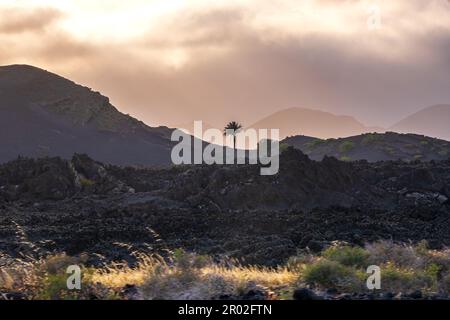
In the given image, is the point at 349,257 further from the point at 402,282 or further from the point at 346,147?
the point at 346,147

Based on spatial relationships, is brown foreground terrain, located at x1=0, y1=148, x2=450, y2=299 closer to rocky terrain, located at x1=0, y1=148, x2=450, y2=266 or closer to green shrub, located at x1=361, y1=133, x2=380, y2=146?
rocky terrain, located at x1=0, y1=148, x2=450, y2=266

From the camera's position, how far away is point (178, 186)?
41906 millimetres

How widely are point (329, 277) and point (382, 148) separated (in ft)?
283

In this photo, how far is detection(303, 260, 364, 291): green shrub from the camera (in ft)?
30.4

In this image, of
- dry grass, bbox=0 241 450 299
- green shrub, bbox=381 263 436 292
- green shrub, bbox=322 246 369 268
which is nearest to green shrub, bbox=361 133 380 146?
green shrub, bbox=322 246 369 268

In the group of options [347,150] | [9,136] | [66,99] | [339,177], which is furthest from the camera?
[66,99]

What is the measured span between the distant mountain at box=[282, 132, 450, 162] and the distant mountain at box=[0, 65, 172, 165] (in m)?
27.6

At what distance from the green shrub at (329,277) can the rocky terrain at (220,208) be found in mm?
11385

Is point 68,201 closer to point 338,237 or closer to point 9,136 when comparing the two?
point 338,237

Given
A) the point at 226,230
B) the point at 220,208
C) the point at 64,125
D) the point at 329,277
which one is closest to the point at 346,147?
the point at 64,125

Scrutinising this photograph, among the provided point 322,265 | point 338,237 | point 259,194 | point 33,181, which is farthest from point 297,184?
point 322,265

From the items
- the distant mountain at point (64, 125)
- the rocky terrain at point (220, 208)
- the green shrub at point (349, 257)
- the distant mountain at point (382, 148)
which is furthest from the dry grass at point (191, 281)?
the distant mountain at point (64, 125)

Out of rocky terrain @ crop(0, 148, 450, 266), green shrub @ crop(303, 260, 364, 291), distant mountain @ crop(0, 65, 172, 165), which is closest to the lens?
green shrub @ crop(303, 260, 364, 291)
